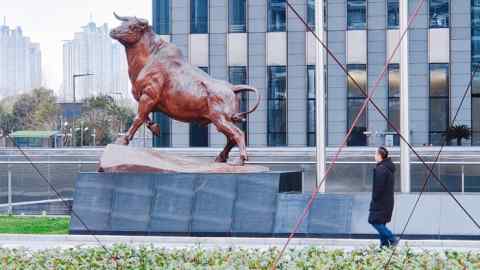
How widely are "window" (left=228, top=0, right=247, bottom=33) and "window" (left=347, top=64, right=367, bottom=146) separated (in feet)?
15.3

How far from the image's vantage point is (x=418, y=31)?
124ft

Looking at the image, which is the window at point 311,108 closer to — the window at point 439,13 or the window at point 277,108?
the window at point 277,108

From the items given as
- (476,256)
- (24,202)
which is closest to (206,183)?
(476,256)

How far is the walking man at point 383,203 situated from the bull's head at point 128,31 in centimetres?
645

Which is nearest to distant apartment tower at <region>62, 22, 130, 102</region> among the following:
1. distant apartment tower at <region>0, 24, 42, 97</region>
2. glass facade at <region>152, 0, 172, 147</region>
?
distant apartment tower at <region>0, 24, 42, 97</region>

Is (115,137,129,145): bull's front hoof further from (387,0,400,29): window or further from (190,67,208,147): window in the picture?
(387,0,400,29): window

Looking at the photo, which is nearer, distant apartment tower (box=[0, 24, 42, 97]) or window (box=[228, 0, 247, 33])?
window (box=[228, 0, 247, 33])

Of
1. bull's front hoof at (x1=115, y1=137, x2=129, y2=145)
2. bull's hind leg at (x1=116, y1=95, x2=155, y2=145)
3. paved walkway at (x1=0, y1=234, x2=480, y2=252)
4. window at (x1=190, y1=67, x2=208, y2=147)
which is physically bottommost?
paved walkway at (x1=0, y1=234, x2=480, y2=252)

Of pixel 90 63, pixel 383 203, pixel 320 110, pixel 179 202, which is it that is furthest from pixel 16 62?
pixel 383 203

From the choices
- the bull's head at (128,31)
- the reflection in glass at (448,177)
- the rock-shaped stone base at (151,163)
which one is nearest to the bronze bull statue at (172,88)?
the bull's head at (128,31)

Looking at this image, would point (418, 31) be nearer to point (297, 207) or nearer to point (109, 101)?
point (297, 207)

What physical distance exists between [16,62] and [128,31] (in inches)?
3862

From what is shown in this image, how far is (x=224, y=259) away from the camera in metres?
10.8

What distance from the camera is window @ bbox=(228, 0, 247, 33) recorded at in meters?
39.7
